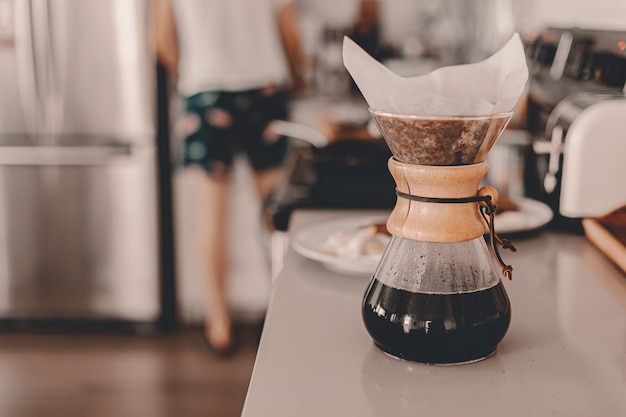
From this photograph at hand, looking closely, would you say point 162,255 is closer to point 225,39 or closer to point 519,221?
point 225,39

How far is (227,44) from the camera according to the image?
2.88 m

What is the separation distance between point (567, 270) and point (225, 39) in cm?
197

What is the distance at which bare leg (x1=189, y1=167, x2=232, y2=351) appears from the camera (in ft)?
10.3

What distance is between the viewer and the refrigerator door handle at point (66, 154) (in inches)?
126

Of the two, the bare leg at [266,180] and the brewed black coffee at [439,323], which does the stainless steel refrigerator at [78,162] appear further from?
the brewed black coffee at [439,323]

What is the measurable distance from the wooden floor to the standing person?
0.62ft

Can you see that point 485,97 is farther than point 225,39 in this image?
No

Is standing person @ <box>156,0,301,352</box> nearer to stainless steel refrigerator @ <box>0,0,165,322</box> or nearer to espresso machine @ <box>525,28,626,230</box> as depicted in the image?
stainless steel refrigerator @ <box>0,0,165,322</box>

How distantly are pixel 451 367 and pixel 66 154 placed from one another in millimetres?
2657

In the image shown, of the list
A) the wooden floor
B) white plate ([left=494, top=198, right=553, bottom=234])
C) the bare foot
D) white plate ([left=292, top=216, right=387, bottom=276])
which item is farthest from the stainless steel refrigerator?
white plate ([left=494, top=198, right=553, bottom=234])

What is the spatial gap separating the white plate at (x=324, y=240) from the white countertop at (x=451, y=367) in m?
0.02

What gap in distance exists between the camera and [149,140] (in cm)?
318

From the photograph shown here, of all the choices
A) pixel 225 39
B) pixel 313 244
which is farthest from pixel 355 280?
pixel 225 39

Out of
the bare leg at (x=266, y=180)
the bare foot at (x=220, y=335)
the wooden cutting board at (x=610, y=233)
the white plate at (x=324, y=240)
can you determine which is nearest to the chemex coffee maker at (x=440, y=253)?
the white plate at (x=324, y=240)
